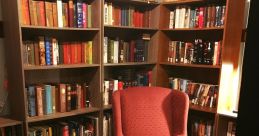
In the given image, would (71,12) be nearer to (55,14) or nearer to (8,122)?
(55,14)

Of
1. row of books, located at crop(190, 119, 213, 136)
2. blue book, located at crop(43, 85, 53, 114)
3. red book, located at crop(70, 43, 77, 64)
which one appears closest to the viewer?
blue book, located at crop(43, 85, 53, 114)

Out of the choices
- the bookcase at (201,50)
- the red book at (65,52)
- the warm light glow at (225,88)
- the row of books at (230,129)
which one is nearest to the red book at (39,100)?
the red book at (65,52)

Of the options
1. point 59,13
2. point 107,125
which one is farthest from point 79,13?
point 107,125

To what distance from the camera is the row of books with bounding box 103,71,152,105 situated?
2.44 m

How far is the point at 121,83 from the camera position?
256 centimetres

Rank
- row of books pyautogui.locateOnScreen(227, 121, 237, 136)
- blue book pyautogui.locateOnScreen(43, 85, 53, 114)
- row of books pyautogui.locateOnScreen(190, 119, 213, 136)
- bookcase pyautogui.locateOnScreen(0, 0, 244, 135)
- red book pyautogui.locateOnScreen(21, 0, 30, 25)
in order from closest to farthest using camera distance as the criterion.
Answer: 1. red book pyautogui.locateOnScreen(21, 0, 30, 25)
2. bookcase pyautogui.locateOnScreen(0, 0, 244, 135)
3. blue book pyautogui.locateOnScreen(43, 85, 53, 114)
4. row of books pyautogui.locateOnScreen(227, 121, 237, 136)
5. row of books pyautogui.locateOnScreen(190, 119, 213, 136)

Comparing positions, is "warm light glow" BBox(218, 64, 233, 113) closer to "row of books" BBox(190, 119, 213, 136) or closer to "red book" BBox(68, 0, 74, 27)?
"row of books" BBox(190, 119, 213, 136)

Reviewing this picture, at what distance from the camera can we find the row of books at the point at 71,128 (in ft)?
6.88

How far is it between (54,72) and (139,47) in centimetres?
98

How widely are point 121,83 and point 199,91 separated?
869mm

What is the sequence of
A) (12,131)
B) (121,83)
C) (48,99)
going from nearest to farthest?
1. (12,131)
2. (48,99)
3. (121,83)

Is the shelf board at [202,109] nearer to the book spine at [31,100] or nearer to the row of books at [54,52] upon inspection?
the row of books at [54,52]

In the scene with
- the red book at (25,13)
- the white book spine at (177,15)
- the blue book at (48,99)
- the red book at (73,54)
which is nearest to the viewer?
the red book at (25,13)

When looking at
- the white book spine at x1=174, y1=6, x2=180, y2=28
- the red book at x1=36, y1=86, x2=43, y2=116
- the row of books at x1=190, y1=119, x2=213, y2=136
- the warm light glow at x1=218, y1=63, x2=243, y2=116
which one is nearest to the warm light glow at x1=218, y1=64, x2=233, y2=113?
the warm light glow at x1=218, y1=63, x2=243, y2=116
